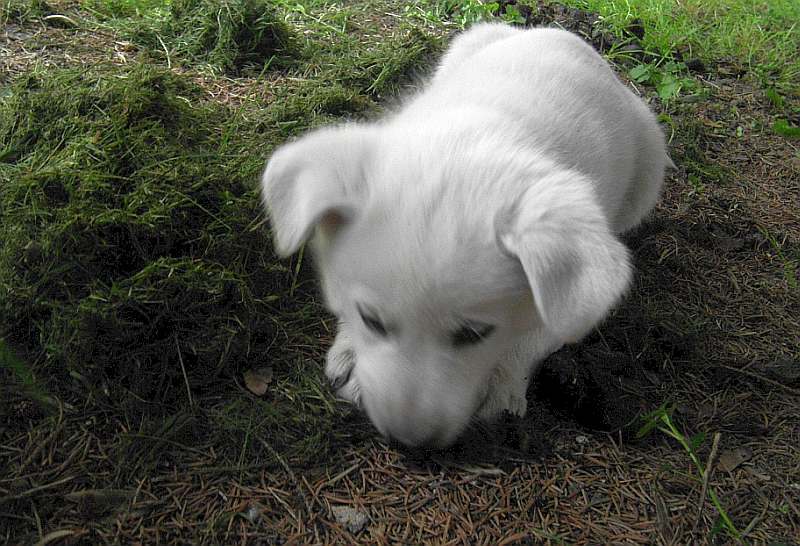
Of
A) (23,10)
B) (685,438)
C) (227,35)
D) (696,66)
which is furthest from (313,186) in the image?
(696,66)

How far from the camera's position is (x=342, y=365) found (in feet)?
9.17

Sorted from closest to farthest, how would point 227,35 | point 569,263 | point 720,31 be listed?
point 569,263
point 227,35
point 720,31

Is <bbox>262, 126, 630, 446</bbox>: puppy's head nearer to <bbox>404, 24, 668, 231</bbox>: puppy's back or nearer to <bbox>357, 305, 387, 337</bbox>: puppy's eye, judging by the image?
<bbox>357, 305, 387, 337</bbox>: puppy's eye

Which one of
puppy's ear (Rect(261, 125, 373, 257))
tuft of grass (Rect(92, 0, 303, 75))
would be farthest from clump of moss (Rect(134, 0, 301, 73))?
puppy's ear (Rect(261, 125, 373, 257))

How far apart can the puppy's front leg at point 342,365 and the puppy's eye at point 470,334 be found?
0.64 meters

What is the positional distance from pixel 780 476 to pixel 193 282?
2533mm

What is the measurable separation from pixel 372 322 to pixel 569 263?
71 centimetres

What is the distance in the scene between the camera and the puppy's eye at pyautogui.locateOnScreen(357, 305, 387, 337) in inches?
87.7

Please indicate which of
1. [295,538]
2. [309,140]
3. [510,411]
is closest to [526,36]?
[309,140]

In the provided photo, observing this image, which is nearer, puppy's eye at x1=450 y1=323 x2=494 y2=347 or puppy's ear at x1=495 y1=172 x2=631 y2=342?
puppy's ear at x1=495 y1=172 x2=631 y2=342

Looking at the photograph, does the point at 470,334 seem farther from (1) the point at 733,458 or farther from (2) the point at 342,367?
(1) the point at 733,458

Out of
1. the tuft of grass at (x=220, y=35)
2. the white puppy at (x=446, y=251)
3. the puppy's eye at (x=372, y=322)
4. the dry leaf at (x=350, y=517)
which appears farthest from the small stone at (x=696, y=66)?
the dry leaf at (x=350, y=517)

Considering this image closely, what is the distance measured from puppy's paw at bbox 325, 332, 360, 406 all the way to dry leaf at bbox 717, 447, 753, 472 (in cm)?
150

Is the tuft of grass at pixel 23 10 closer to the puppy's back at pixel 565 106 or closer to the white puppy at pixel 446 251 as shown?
the puppy's back at pixel 565 106
